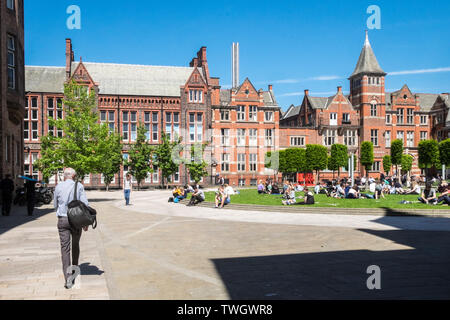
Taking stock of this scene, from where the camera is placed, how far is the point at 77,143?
30047mm

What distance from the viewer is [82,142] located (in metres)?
29.8

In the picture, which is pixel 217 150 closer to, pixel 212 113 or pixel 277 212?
pixel 212 113

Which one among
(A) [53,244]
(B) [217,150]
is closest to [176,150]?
(B) [217,150]

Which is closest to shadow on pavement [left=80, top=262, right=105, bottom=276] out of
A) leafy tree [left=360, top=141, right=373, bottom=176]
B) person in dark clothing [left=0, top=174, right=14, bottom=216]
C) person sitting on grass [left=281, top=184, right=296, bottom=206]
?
person in dark clothing [left=0, top=174, right=14, bottom=216]

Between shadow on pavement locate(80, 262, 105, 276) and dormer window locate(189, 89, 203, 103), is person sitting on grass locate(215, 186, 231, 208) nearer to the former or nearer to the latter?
shadow on pavement locate(80, 262, 105, 276)

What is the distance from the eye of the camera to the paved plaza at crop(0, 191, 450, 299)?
6852mm

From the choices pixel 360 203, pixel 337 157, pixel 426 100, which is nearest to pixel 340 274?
pixel 360 203

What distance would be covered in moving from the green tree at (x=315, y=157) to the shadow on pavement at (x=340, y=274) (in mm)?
50007

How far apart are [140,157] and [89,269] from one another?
42.6m

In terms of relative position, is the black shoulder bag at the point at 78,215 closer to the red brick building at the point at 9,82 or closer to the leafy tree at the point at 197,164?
the red brick building at the point at 9,82

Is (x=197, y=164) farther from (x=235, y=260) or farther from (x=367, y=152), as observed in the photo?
(x=235, y=260)

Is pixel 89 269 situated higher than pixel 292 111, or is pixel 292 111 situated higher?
pixel 292 111

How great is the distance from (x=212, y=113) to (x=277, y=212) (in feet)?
133

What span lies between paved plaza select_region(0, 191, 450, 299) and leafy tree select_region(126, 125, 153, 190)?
112 ft
